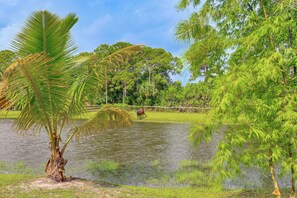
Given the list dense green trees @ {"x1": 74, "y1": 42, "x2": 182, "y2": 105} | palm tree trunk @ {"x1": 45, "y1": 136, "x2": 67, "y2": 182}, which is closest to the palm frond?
palm tree trunk @ {"x1": 45, "y1": 136, "x2": 67, "y2": 182}

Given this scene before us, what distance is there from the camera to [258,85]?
6.17 meters

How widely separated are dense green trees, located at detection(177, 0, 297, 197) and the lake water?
99.2 inches

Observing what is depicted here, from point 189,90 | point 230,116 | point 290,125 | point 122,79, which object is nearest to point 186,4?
point 230,116

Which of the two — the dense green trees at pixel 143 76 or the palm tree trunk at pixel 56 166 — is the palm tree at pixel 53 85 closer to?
the palm tree trunk at pixel 56 166

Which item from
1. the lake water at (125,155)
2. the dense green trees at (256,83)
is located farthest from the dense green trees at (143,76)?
the dense green trees at (256,83)

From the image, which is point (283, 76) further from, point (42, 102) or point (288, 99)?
point (42, 102)

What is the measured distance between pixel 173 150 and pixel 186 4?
7895 mm

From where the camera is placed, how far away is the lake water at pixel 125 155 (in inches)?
363

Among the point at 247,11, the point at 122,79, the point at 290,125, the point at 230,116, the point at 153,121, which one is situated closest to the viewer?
the point at 290,125

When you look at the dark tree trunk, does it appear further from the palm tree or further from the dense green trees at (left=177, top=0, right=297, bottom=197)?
the dense green trees at (left=177, top=0, right=297, bottom=197)

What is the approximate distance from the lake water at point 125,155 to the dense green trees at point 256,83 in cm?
252

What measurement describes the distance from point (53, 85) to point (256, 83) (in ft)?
13.8

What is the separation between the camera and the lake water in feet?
30.2

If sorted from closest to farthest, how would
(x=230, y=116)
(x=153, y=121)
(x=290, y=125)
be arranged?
(x=290, y=125)
(x=230, y=116)
(x=153, y=121)
